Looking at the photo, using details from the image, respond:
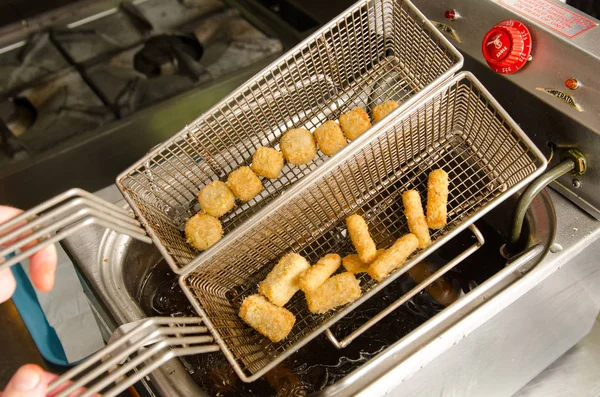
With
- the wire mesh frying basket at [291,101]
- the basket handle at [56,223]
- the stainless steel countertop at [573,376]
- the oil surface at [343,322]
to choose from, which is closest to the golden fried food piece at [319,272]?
the oil surface at [343,322]

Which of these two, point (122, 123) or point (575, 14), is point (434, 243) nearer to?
point (575, 14)

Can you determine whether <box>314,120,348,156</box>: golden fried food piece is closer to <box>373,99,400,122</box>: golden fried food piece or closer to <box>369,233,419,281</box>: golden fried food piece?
<box>373,99,400,122</box>: golden fried food piece

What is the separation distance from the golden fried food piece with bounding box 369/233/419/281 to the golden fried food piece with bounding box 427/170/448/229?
9cm

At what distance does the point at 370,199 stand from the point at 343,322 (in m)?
0.35

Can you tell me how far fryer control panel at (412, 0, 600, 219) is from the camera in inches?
42.4

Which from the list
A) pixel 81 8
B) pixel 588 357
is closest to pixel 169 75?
pixel 81 8

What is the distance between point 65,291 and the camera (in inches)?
68.7

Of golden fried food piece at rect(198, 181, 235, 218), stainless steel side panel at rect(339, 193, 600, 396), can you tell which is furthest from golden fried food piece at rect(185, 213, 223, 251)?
stainless steel side panel at rect(339, 193, 600, 396)

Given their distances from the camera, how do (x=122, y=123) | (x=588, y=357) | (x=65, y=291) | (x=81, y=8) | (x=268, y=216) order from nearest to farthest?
(x=268, y=216), (x=588, y=357), (x=65, y=291), (x=122, y=123), (x=81, y=8)

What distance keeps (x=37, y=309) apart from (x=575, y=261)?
5.55ft

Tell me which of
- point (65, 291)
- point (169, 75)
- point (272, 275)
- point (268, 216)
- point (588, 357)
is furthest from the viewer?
point (169, 75)

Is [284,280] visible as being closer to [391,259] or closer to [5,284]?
[391,259]

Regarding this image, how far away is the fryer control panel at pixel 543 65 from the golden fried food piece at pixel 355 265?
510mm

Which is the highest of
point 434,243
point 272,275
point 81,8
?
point 81,8
